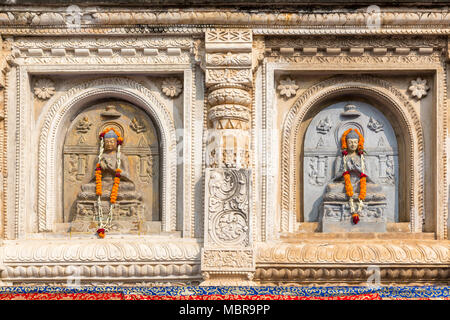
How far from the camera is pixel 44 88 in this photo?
401 inches

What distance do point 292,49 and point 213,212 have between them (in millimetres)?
2406

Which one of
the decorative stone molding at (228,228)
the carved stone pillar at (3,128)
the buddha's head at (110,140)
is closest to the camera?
the decorative stone molding at (228,228)

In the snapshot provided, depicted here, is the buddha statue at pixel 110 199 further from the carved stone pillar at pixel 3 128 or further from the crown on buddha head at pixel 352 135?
the crown on buddha head at pixel 352 135

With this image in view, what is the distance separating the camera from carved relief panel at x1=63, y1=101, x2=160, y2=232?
33.4ft

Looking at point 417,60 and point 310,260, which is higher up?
point 417,60

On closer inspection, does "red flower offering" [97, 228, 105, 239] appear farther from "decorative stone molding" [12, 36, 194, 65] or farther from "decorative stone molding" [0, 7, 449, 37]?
"decorative stone molding" [0, 7, 449, 37]

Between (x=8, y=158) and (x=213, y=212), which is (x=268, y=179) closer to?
(x=213, y=212)

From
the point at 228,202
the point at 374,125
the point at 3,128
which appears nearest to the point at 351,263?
the point at 228,202

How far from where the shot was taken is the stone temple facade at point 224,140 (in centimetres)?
966

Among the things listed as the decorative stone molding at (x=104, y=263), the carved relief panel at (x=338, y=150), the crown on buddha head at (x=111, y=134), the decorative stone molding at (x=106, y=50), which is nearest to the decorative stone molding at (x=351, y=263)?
the carved relief panel at (x=338, y=150)

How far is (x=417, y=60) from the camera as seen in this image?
1001 centimetres

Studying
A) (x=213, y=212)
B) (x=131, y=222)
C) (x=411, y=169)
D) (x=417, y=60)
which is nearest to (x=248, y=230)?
(x=213, y=212)

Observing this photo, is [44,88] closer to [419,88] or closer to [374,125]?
[374,125]

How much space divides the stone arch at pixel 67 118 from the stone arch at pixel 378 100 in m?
1.50
